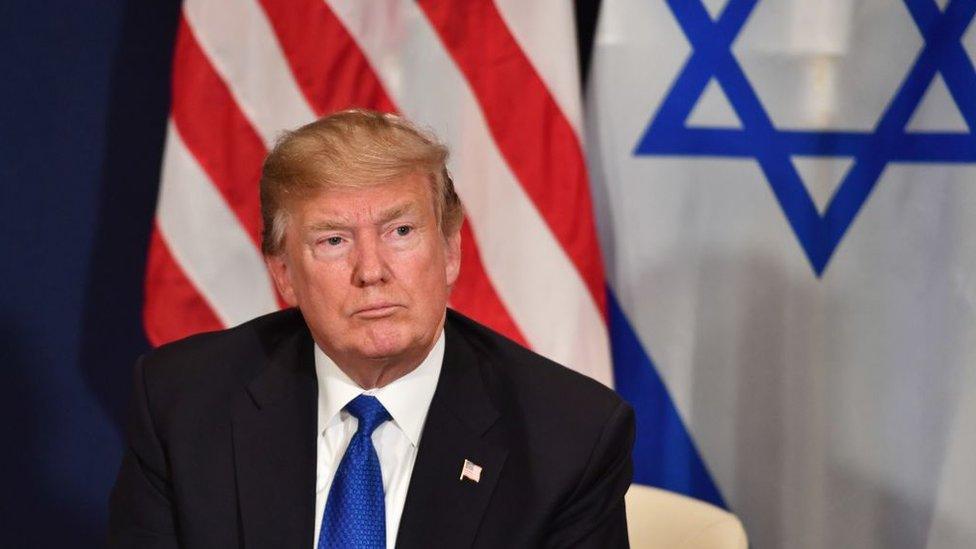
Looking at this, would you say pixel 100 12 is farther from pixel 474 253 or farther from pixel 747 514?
pixel 747 514

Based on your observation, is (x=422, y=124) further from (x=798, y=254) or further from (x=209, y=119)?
(x=798, y=254)

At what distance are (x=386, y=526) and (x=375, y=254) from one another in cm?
38

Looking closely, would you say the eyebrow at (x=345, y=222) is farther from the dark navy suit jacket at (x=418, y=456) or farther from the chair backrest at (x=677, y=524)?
the chair backrest at (x=677, y=524)

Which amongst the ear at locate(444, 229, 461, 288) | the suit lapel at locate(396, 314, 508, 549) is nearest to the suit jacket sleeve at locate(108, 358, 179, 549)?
the suit lapel at locate(396, 314, 508, 549)

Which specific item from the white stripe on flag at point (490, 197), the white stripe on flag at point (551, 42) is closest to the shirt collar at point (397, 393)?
the white stripe on flag at point (490, 197)

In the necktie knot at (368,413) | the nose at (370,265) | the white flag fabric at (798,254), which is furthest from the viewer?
the white flag fabric at (798,254)

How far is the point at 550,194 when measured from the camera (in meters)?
2.67

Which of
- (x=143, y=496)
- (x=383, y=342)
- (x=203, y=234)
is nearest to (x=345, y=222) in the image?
(x=383, y=342)

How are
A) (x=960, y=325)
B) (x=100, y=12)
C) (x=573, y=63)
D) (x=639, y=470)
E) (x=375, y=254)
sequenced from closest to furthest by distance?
(x=375, y=254) → (x=960, y=325) → (x=573, y=63) → (x=639, y=470) → (x=100, y=12)

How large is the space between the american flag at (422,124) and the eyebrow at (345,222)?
3.33ft

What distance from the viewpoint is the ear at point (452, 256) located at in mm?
1793

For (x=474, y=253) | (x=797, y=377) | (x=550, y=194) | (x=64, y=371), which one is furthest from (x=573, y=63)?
(x=64, y=371)

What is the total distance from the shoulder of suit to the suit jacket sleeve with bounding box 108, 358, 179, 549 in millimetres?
493

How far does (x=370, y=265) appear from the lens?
1.66 metres
